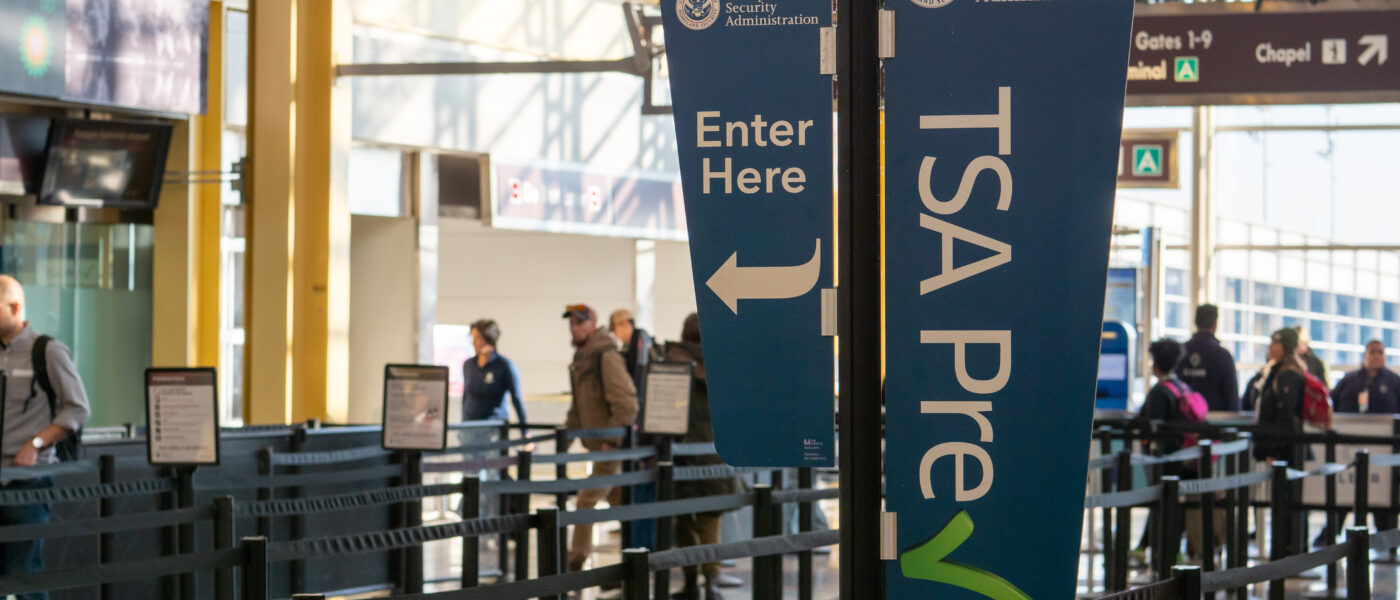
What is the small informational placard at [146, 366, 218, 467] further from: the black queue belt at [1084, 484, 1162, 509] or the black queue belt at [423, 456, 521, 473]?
the black queue belt at [1084, 484, 1162, 509]

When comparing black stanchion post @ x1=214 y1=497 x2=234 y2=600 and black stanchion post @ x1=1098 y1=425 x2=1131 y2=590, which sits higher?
black stanchion post @ x1=214 y1=497 x2=234 y2=600

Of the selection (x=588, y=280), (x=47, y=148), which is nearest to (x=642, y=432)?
(x=47, y=148)

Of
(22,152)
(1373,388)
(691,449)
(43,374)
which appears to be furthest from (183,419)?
(1373,388)

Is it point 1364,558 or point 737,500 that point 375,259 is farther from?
point 1364,558

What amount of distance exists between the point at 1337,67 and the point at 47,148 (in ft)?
31.6

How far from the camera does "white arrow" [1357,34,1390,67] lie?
957cm

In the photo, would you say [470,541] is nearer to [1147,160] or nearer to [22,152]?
[22,152]

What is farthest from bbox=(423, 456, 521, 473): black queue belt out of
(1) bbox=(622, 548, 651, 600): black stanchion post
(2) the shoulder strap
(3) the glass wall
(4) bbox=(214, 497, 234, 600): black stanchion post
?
(3) the glass wall

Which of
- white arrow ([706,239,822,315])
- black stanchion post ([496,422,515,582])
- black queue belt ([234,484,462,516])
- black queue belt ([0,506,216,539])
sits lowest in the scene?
black stanchion post ([496,422,515,582])

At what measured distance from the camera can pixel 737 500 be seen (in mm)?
6121

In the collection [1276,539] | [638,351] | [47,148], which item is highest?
[47,148]

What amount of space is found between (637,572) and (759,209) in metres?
1.48

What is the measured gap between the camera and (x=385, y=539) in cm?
499

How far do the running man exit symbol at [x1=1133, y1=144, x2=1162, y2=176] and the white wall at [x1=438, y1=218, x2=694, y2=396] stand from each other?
640 cm
